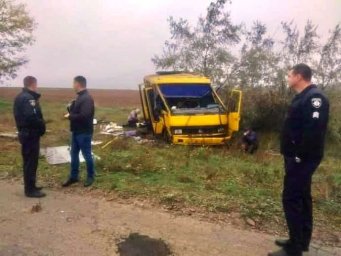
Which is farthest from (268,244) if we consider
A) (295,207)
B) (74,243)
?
(74,243)

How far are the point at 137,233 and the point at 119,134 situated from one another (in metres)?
9.64

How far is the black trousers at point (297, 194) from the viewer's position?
4.51 meters

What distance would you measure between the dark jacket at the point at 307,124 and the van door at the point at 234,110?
26.5 feet

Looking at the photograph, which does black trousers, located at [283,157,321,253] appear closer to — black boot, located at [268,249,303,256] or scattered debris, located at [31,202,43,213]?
black boot, located at [268,249,303,256]

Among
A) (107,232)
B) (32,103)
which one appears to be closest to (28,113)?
(32,103)

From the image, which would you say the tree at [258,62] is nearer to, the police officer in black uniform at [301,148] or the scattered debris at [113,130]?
the scattered debris at [113,130]

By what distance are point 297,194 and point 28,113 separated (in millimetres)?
3979

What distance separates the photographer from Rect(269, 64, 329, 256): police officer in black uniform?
435 centimetres

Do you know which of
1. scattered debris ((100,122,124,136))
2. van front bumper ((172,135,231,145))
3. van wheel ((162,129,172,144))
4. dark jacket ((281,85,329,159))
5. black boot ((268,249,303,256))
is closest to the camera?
dark jacket ((281,85,329,159))

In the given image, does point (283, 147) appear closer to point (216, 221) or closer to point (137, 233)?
point (216, 221)

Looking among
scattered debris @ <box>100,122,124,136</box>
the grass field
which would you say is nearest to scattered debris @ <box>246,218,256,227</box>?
the grass field

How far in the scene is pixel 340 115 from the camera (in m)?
16.5

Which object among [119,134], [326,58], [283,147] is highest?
[326,58]

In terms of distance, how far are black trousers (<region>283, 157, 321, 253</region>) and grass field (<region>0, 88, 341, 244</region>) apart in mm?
969
